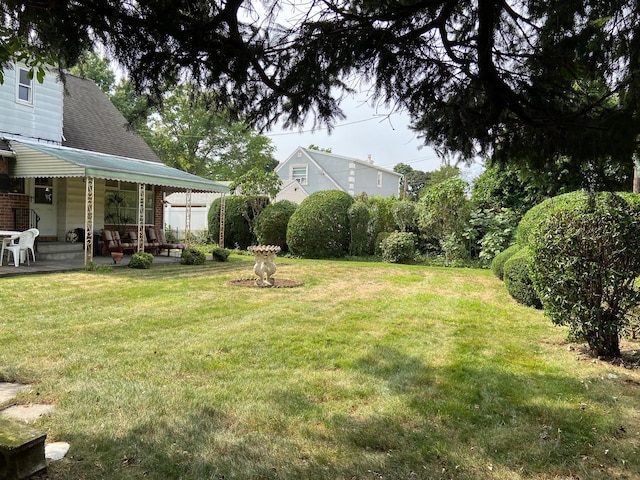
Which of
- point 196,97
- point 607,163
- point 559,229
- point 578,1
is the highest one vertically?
point 578,1

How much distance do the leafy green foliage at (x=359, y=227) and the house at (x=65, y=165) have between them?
5.17 m

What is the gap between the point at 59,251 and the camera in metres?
13.4

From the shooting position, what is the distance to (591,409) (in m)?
Result: 3.70

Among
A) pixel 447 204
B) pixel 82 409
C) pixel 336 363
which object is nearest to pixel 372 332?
pixel 336 363

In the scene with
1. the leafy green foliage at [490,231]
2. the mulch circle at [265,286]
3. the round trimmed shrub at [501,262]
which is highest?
the leafy green foliage at [490,231]

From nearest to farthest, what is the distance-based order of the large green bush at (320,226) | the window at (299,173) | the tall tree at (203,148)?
1. the large green bush at (320,226)
2. the window at (299,173)
3. the tall tree at (203,148)

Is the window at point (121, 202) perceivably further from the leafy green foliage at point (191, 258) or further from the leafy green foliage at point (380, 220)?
the leafy green foliage at point (380, 220)

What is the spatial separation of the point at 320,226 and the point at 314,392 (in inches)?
536

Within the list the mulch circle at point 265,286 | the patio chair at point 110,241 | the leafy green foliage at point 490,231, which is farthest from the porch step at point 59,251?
the leafy green foliage at point 490,231

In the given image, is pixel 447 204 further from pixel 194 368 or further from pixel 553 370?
pixel 194 368

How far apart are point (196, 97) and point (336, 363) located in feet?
9.73

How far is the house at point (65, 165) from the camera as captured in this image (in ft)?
39.4

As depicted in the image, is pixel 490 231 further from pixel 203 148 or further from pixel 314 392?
pixel 203 148

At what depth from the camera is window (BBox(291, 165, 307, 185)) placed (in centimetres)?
3297
